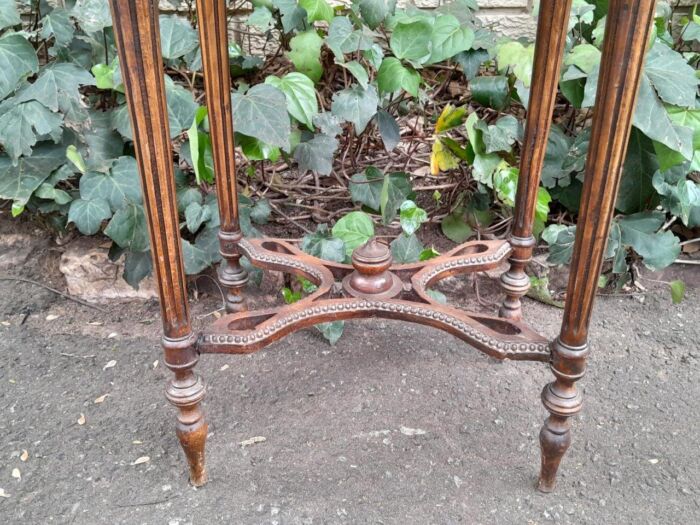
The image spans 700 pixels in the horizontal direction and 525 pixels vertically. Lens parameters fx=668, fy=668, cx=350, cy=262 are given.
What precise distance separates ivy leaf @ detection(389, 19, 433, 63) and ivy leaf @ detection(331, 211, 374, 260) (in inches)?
13.7

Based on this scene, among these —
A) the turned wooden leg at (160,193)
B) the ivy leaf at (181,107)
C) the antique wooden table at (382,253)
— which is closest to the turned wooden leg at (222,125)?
the antique wooden table at (382,253)

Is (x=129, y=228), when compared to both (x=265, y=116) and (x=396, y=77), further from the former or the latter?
(x=396, y=77)

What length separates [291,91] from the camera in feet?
4.46

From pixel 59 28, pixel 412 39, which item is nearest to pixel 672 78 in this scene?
pixel 412 39

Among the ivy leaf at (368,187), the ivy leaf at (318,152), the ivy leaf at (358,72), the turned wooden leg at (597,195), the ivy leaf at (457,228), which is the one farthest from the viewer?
the ivy leaf at (457,228)

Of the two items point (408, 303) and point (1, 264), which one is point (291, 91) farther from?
point (1, 264)

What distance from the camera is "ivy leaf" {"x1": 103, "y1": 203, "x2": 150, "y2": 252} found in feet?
4.61

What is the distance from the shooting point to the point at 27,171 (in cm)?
144

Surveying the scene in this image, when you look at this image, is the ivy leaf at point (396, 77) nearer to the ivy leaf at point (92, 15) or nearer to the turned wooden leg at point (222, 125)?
the turned wooden leg at point (222, 125)

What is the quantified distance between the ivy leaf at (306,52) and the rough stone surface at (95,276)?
0.61 m

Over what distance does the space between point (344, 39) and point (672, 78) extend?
645 mm

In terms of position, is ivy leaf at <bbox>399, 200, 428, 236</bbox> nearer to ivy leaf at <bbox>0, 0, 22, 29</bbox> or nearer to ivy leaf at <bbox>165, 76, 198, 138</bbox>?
ivy leaf at <bbox>165, 76, 198, 138</bbox>

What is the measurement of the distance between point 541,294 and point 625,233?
9.1 inches

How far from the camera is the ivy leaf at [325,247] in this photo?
1385mm
